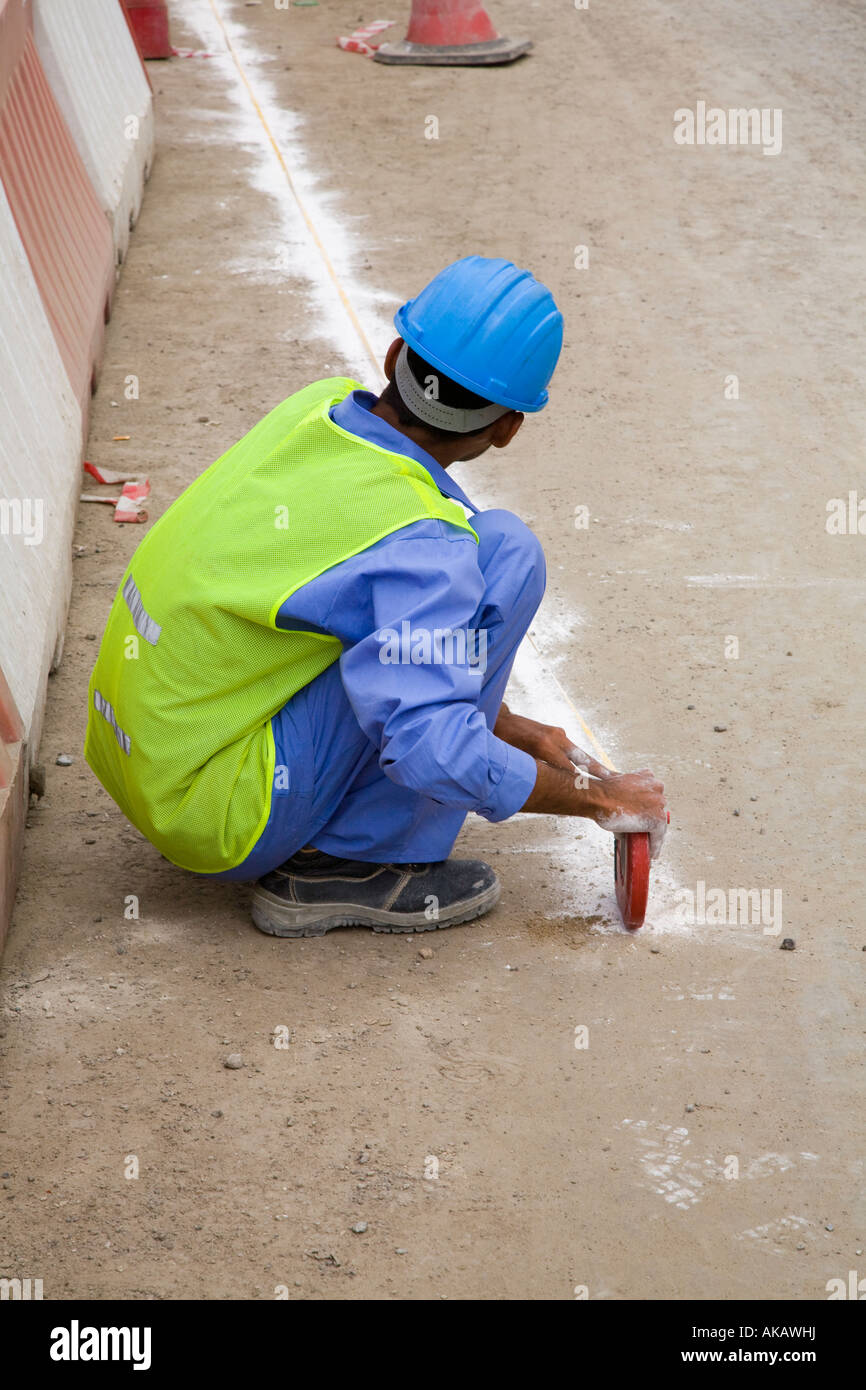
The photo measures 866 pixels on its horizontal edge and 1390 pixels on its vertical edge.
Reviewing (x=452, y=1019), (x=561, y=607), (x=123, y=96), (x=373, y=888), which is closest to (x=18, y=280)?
(x=561, y=607)

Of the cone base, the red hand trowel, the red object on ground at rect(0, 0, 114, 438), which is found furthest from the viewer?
the cone base

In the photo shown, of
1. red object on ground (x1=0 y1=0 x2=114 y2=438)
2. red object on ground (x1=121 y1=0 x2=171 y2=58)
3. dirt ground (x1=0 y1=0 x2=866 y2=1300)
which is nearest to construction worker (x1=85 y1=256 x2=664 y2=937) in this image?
dirt ground (x1=0 y1=0 x2=866 y2=1300)

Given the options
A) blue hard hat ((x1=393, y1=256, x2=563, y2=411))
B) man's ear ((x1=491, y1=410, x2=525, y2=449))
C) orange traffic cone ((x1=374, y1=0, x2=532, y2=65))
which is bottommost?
orange traffic cone ((x1=374, y1=0, x2=532, y2=65))

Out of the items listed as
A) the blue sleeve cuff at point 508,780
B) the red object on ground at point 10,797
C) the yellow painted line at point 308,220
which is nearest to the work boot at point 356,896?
the blue sleeve cuff at point 508,780

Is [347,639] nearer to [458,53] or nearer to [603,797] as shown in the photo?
A: [603,797]

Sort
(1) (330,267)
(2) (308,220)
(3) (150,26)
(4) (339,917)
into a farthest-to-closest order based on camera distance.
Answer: (3) (150,26)
(2) (308,220)
(1) (330,267)
(4) (339,917)

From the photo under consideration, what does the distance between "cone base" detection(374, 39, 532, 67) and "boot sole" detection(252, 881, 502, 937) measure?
8.57m

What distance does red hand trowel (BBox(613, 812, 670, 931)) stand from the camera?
10.4 ft

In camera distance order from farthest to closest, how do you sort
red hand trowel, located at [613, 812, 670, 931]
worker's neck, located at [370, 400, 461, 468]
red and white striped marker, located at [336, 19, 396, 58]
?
red and white striped marker, located at [336, 19, 396, 58] < red hand trowel, located at [613, 812, 670, 931] < worker's neck, located at [370, 400, 461, 468]

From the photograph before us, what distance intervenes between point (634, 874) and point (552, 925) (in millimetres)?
261

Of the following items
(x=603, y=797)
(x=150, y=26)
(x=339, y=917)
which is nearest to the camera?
(x=603, y=797)

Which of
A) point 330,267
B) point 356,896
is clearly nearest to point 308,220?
point 330,267

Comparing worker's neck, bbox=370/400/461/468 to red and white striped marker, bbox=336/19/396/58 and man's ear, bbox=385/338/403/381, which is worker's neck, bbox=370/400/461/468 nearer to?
man's ear, bbox=385/338/403/381

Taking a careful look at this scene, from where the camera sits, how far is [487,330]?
9.18 feet
